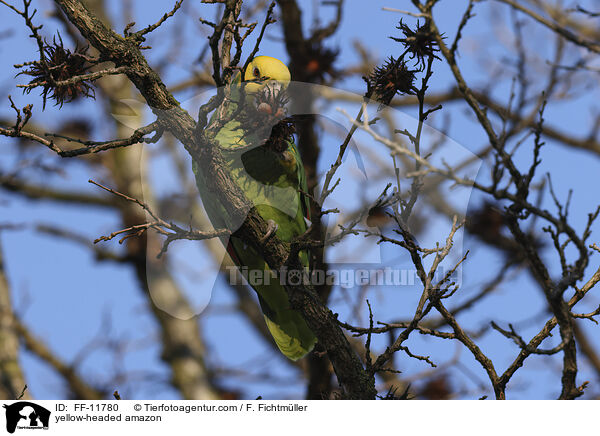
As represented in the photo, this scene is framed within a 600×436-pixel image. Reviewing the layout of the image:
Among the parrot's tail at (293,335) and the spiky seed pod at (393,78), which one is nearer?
the spiky seed pod at (393,78)

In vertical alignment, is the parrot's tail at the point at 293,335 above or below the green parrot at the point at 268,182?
below

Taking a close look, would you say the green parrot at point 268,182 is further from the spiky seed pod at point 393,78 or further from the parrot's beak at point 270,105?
the spiky seed pod at point 393,78

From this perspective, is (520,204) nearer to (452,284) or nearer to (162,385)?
(452,284)

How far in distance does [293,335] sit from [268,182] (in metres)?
1.15

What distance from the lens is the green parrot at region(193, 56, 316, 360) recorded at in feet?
8.60
